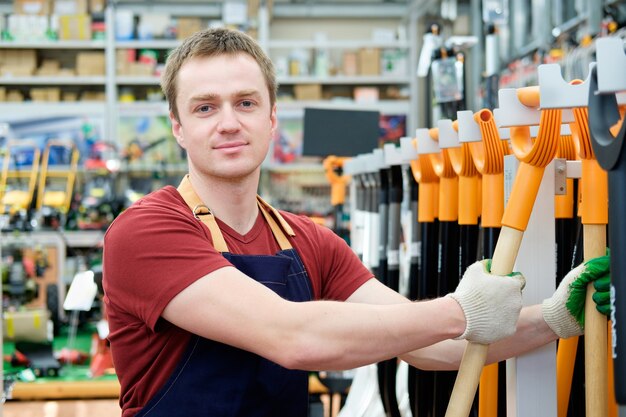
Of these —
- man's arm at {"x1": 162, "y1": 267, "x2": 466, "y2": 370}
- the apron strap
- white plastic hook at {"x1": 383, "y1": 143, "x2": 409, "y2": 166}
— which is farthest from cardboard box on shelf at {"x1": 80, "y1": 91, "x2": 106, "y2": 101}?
man's arm at {"x1": 162, "y1": 267, "x2": 466, "y2": 370}

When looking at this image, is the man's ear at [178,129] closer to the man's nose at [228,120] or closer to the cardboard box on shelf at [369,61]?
the man's nose at [228,120]

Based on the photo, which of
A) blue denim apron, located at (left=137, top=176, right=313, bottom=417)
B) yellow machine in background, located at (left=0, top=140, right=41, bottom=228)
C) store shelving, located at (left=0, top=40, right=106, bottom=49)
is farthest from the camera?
store shelving, located at (left=0, top=40, right=106, bottom=49)

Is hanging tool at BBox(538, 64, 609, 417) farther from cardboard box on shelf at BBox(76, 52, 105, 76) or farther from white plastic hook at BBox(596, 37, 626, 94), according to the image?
cardboard box on shelf at BBox(76, 52, 105, 76)

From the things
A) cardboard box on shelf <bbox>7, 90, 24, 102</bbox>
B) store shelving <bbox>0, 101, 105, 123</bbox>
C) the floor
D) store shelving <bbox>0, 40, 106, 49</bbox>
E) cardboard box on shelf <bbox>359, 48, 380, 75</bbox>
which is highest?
store shelving <bbox>0, 40, 106, 49</bbox>

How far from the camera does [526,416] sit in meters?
1.64

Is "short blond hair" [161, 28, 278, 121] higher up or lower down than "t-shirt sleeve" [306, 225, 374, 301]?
higher up

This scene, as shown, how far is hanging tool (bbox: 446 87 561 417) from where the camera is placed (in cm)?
149

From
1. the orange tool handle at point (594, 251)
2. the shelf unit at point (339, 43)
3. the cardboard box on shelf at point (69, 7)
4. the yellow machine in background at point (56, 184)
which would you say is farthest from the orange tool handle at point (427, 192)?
the cardboard box on shelf at point (69, 7)

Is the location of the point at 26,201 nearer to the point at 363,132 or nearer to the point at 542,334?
the point at 363,132

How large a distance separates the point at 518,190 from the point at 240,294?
55 cm

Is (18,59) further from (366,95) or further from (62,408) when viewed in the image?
(62,408)

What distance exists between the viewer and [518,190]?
1.54m

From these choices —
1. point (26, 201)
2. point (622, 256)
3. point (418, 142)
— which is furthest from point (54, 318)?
point (622, 256)

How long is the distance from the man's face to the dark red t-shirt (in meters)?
0.13
